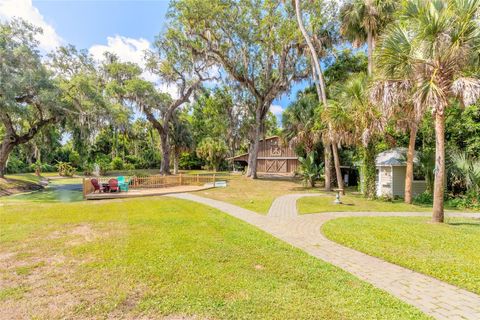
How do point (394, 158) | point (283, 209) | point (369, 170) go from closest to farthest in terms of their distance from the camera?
point (283, 209) → point (369, 170) → point (394, 158)

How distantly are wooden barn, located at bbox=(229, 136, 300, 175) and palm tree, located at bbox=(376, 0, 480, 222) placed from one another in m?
22.0

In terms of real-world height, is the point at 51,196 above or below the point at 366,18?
below

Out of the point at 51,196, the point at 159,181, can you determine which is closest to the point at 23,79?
the point at 51,196

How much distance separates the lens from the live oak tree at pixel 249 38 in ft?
63.6

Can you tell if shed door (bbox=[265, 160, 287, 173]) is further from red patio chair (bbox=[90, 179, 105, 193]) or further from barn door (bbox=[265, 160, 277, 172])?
red patio chair (bbox=[90, 179, 105, 193])

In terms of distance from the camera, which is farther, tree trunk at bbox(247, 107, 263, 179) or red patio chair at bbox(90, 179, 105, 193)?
tree trunk at bbox(247, 107, 263, 179)

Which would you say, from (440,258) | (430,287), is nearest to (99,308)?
(430,287)

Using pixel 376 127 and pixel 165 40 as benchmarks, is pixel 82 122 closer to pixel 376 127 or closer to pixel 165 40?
pixel 165 40

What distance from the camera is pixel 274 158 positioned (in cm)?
3111

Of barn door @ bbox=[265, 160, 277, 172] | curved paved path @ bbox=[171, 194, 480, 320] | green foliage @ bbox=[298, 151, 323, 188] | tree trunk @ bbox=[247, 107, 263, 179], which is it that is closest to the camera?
curved paved path @ bbox=[171, 194, 480, 320]

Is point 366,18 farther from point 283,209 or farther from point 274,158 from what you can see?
point 274,158

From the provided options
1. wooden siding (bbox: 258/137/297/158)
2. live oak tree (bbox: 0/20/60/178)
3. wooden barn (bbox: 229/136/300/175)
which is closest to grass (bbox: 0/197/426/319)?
live oak tree (bbox: 0/20/60/178)

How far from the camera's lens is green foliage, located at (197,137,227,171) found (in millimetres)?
34022

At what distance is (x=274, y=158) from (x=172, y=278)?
2787 cm
